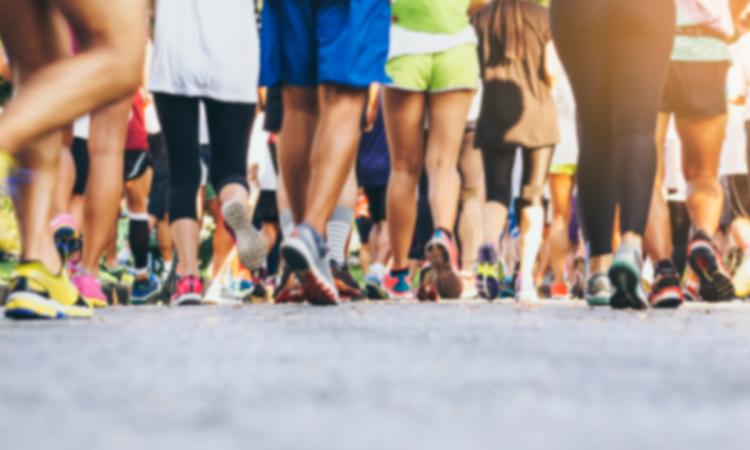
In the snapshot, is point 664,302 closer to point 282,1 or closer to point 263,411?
point 282,1

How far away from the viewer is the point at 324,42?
14.5ft

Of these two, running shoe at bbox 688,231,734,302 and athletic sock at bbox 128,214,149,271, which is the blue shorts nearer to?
running shoe at bbox 688,231,734,302

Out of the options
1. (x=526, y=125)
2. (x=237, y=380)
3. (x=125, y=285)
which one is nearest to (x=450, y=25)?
(x=526, y=125)

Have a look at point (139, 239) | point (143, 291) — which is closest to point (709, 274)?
point (143, 291)

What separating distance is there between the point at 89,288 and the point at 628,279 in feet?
7.28

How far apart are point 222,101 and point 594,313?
6.85 feet

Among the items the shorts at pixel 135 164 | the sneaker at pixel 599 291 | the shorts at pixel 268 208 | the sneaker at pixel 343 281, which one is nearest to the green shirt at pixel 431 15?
the sneaker at pixel 343 281

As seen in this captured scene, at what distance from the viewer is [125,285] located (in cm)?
723

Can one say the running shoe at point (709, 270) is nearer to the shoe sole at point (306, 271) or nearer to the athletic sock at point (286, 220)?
the athletic sock at point (286, 220)

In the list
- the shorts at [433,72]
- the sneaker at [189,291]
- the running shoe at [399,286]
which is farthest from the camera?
the running shoe at [399,286]

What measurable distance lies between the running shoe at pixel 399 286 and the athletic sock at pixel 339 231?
33.8 inches

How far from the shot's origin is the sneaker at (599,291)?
4180 millimetres

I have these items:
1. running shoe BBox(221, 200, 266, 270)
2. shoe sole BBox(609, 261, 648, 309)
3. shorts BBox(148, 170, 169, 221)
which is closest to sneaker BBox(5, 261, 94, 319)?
running shoe BBox(221, 200, 266, 270)

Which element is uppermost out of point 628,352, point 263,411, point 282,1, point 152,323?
point 282,1
